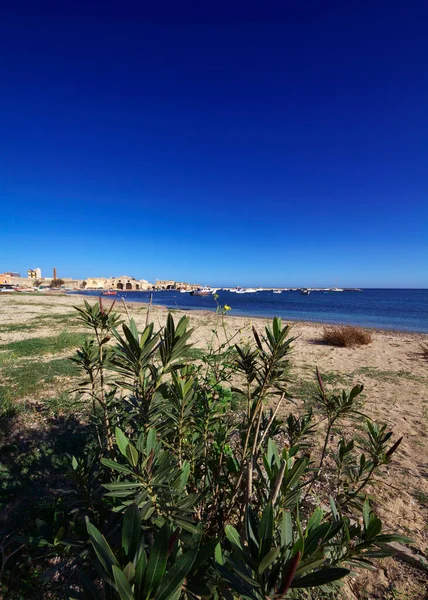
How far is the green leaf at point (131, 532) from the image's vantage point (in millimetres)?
674

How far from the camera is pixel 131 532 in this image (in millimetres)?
688

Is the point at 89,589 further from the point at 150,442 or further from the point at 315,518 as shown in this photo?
the point at 315,518

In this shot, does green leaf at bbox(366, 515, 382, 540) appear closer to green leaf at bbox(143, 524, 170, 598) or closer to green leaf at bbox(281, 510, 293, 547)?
green leaf at bbox(281, 510, 293, 547)

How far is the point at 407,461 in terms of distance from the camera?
3.19 m

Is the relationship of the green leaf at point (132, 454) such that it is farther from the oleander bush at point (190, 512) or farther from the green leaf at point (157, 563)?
the green leaf at point (157, 563)

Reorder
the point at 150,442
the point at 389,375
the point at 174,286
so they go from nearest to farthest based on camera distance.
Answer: the point at 150,442
the point at 389,375
the point at 174,286

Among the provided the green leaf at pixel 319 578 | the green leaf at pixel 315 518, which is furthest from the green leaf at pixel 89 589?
the green leaf at pixel 315 518

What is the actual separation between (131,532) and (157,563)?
0.38ft

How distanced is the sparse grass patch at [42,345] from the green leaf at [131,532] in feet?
25.7

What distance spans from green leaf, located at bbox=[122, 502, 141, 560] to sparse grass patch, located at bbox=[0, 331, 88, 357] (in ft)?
25.7

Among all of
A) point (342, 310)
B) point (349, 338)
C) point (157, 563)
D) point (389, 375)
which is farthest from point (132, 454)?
point (342, 310)

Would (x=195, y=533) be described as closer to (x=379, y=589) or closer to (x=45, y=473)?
(x=379, y=589)

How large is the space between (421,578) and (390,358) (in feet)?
27.1

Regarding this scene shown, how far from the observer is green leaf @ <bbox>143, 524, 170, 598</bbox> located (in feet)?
1.96
